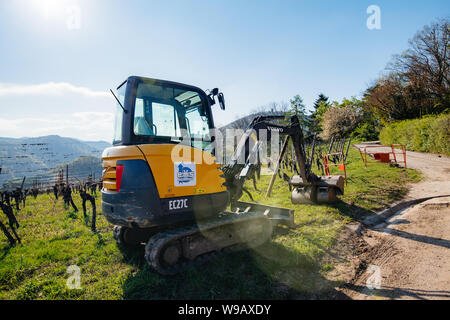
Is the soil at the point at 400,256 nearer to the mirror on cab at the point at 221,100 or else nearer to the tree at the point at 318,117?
the mirror on cab at the point at 221,100

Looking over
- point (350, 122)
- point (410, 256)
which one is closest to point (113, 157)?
point (410, 256)

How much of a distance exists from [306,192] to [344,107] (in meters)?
45.9

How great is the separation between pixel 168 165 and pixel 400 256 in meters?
4.40

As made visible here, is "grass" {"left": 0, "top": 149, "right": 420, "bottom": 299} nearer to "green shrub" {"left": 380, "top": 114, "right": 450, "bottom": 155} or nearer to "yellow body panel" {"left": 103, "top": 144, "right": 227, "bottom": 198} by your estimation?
"yellow body panel" {"left": 103, "top": 144, "right": 227, "bottom": 198}

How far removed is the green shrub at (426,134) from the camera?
1702 cm

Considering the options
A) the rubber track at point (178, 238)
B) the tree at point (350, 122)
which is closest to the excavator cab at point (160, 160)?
the rubber track at point (178, 238)

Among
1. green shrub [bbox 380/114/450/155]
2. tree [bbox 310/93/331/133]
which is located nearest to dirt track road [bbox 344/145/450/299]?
green shrub [bbox 380/114/450/155]

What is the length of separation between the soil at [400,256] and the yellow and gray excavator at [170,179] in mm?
1762

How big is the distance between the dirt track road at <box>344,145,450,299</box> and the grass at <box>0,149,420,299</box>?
650 mm

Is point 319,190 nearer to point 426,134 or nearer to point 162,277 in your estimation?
point 162,277

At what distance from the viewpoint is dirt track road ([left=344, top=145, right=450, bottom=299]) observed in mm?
3324

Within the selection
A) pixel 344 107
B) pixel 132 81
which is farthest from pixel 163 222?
pixel 344 107

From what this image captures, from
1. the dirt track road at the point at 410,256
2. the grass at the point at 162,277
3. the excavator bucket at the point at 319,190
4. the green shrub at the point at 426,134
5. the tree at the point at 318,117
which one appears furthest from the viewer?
the tree at the point at 318,117

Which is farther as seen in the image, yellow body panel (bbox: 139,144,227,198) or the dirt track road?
yellow body panel (bbox: 139,144,227,198)
